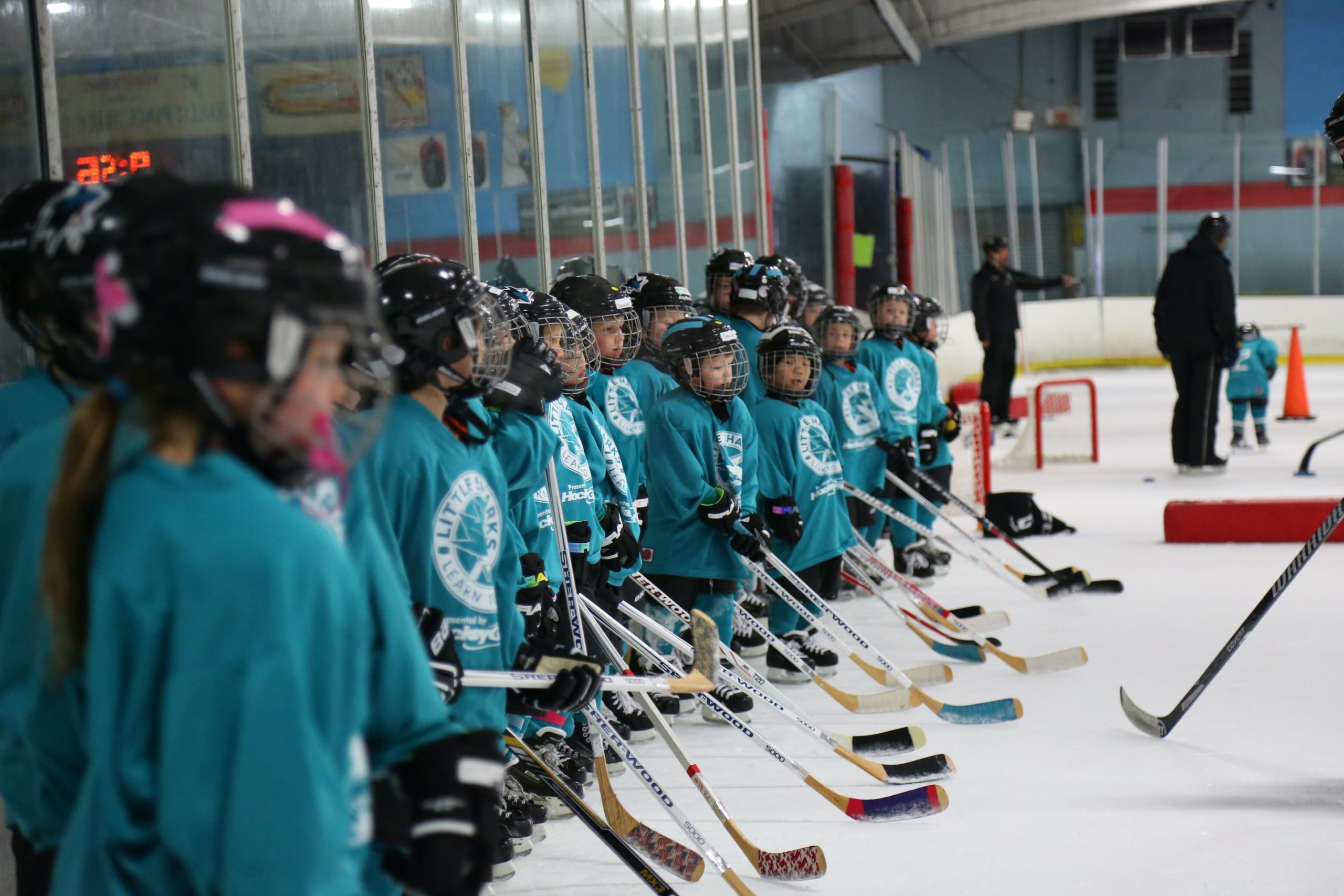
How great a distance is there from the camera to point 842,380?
17.1 feet

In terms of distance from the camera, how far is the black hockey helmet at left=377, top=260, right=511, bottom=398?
2057 millimetres

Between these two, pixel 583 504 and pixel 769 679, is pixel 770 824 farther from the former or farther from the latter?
pixel 769 679

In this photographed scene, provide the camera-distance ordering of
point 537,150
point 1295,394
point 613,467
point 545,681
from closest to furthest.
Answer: point 545,681 < point 613,467 < point 537,150 < point 1295,394

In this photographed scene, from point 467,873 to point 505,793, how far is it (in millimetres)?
1712

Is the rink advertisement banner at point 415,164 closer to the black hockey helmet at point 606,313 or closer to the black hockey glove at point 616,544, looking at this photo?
the black hockey helmet at point 606,313

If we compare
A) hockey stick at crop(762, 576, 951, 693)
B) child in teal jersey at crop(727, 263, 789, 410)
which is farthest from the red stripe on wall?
hockey stick at crop(762, 576, 951, 693)

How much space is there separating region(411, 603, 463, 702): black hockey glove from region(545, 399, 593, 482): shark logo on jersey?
4.52 ft

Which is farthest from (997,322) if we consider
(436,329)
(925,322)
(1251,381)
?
(436,329)

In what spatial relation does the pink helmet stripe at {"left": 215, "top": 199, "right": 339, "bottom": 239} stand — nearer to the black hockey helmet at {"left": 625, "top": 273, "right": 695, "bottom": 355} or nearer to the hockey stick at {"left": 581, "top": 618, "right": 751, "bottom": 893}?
the hockey stick at {"left": 581, "top": 618, "right": 751, "bottom": 893}

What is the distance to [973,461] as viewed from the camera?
23.2 ft

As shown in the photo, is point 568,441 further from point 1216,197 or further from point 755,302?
point 1216,197

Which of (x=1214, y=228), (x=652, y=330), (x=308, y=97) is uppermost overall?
(x=308, y=97)

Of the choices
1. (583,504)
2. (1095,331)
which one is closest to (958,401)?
(1095,331)

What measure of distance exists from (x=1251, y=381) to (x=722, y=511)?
6.38 metres
